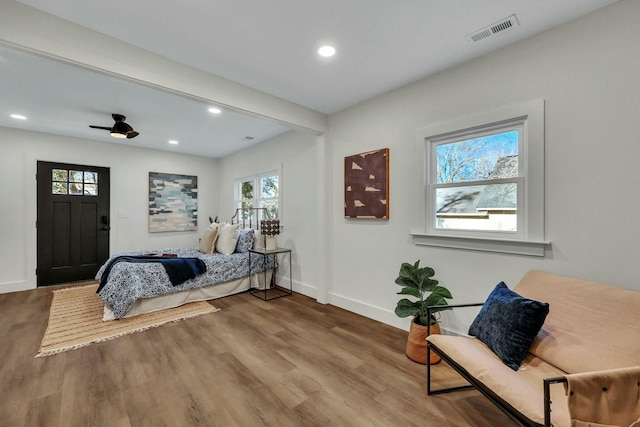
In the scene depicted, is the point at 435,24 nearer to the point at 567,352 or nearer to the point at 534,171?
the point at 534,171

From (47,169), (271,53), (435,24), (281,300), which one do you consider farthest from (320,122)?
(47,169)

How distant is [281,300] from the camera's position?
3.78 meters

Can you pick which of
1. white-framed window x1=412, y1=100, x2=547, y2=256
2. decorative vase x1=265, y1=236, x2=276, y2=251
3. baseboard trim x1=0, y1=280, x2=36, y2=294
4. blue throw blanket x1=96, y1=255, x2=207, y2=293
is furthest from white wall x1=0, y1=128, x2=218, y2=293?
white-framed window x1=412, y1=100, x2=547, y2=256

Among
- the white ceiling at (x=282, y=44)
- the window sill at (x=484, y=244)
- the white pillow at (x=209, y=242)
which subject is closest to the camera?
the white ceiling at (x=282, y=44)

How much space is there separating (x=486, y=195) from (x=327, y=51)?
1840mm

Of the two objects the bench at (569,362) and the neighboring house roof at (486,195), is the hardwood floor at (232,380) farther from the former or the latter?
the neighboring house roof at (486,195)

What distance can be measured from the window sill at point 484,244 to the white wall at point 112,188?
512 cm

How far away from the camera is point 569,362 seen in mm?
1427

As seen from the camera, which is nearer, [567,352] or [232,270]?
[567,352]

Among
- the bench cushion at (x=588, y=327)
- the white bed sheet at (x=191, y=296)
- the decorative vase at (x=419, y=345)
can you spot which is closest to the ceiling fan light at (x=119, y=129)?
the white bed sheet at (x=191, y=296)

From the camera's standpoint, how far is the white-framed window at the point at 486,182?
6.62 feet

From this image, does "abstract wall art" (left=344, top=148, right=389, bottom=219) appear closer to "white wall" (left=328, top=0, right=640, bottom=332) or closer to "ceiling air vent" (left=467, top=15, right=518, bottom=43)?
"white wall" (left=328, top=0, right=640, bottom=332)

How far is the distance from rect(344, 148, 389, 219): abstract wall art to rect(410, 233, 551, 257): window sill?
1.69 ft

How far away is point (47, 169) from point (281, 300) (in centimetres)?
444
